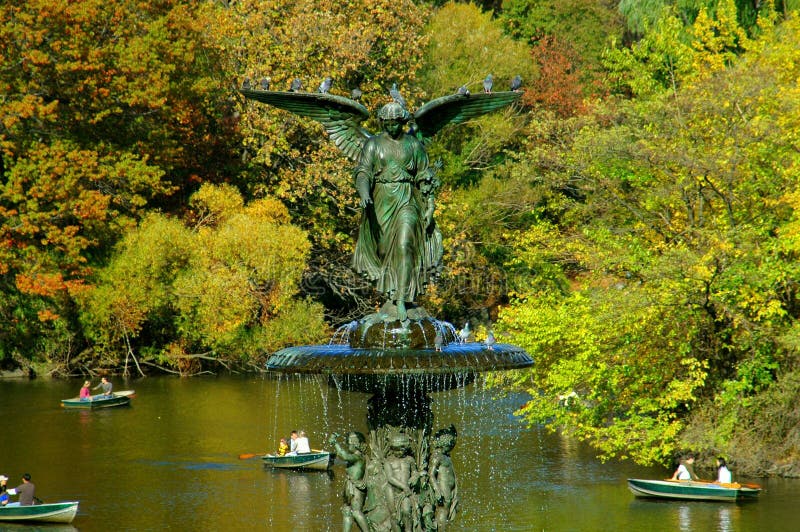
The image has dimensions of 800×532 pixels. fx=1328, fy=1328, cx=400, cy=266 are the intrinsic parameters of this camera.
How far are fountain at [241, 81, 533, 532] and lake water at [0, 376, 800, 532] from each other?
38.4 feet

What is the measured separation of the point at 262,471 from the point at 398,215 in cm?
1820

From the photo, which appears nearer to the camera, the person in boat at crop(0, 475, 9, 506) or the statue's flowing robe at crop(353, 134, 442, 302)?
the statue's flowing robe at crop(353, 134, 442, 302)

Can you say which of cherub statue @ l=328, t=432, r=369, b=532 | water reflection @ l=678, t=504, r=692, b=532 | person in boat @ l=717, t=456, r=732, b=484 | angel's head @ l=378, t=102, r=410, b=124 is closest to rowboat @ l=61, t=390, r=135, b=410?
water reflection @ l=678, t=504, r=692, b=532

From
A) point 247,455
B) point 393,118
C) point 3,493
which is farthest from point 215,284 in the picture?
point 393,118

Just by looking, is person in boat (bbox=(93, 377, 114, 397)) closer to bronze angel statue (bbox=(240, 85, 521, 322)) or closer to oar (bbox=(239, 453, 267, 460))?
oar (bbox=(239, 453, 267, 460))

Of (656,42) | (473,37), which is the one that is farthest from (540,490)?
(473,37)

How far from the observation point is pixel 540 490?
3045 centimetres

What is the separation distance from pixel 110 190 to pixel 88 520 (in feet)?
74.5

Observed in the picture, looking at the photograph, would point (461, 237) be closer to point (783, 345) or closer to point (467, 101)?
point (783, 345)

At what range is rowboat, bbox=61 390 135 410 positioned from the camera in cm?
4134

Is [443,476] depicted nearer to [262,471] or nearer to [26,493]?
[26,493]

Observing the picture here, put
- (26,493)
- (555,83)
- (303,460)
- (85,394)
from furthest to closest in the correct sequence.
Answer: (555,83), (85,394), (303,460), (26,493)

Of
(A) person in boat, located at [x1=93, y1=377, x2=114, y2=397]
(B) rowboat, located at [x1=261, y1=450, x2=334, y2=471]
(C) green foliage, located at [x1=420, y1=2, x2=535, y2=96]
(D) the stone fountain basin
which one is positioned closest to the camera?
(D) the stone fountain basin

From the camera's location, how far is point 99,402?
41.5 metres
